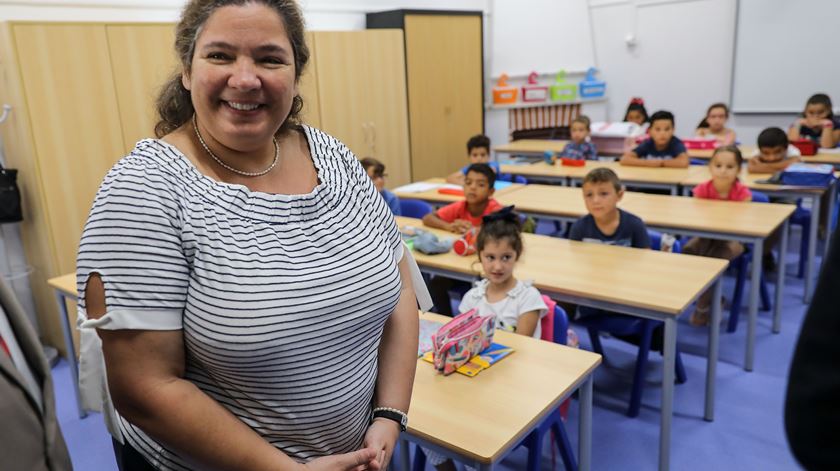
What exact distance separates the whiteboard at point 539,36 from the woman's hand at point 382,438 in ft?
21.2

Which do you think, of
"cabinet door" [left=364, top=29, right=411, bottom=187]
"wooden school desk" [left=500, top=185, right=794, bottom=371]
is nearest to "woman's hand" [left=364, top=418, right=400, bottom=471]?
"wooden school desk" [left=500, top=185, right=794, bottom=371]

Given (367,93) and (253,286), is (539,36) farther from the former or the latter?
(253,286)

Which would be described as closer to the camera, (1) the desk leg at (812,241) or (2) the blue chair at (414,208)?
(1) the desk leg at (812,241)

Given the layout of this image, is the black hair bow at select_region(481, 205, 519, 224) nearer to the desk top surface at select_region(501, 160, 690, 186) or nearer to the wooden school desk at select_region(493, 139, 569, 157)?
the desk top surface at select_region(501, 160, 690, 186)

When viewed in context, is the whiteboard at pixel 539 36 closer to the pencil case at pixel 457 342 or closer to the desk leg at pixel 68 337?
the desk leg at pixel 68 337

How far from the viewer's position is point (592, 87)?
7.36 m

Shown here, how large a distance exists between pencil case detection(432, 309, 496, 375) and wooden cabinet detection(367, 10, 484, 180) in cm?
417

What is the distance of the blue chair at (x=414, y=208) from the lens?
400 centimetres

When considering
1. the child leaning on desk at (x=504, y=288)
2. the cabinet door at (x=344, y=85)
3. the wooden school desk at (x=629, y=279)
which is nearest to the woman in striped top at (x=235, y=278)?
the child leaning on desk at (x=504, y=288)

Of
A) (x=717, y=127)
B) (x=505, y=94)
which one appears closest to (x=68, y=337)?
(x=505, y=94)

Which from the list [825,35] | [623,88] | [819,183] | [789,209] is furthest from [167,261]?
[623,88]

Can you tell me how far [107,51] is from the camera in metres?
3.63

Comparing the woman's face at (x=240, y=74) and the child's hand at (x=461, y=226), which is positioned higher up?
the woman's face at (x=240, y=74)

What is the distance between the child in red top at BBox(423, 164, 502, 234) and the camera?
3.42 metres
